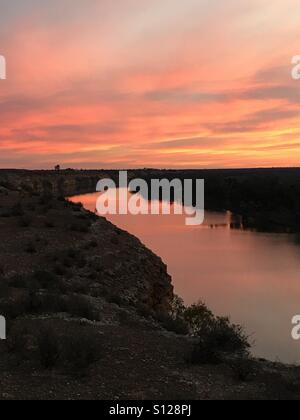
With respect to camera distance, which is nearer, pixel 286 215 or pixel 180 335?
pixel 180 335

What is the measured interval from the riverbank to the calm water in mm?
4728

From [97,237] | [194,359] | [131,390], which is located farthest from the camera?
[97,237]

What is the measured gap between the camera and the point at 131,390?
7387 millimetres

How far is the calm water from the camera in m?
20.5

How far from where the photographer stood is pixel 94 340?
30.8ft

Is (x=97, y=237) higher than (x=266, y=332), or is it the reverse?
(x=97, y=237)

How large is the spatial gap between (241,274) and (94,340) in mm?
23236

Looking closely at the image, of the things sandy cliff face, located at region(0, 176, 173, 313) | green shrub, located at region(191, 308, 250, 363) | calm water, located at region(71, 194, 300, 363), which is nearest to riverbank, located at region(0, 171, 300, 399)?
sandy cliff face, located at region(0, 176, 173, 313)

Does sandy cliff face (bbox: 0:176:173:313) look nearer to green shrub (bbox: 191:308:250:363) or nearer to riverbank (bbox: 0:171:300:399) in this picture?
riverbank (bbox: 0:171:300:399)

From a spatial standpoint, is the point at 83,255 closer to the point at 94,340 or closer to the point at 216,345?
the point at 94,340

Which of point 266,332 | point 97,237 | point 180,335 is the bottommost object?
point 266,332

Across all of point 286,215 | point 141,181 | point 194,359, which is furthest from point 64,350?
point 141,181

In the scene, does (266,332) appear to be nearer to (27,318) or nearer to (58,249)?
(58,249)
